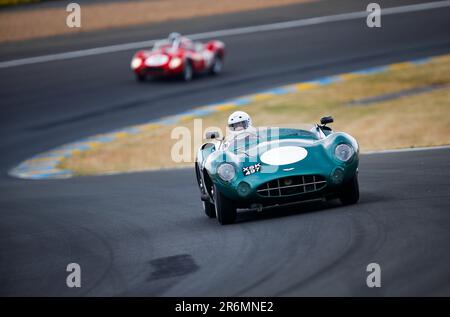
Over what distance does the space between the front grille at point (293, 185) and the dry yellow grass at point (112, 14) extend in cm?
2174

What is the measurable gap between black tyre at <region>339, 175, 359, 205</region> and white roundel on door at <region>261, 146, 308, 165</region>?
1.67 feet

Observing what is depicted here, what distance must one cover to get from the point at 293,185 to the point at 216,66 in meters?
16.2

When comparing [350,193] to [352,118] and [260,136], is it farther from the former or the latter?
[352,118]

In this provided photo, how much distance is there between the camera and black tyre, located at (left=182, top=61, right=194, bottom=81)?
2311 centimetres

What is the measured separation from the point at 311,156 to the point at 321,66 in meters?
15.1

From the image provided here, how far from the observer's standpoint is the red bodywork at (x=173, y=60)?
74.8 ft

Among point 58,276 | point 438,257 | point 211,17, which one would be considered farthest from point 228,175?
point 211,17

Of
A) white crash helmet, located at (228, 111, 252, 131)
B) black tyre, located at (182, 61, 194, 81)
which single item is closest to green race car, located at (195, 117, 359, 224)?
white crash helmet, located at (228, 111, 252, 131)

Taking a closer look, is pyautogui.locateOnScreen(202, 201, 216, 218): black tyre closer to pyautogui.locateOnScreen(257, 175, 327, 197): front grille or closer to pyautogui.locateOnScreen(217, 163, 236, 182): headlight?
pyautogui.locateOnScreen(217, 163, 236, 182): headlight

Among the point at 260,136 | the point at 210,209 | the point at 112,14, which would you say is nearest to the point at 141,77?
the point at 112,14

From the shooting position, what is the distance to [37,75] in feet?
79.6

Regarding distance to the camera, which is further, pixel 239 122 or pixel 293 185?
pixel 239 122

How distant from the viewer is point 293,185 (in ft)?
25.9

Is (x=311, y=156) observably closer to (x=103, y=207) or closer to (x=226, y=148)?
(x=226, y=148)
